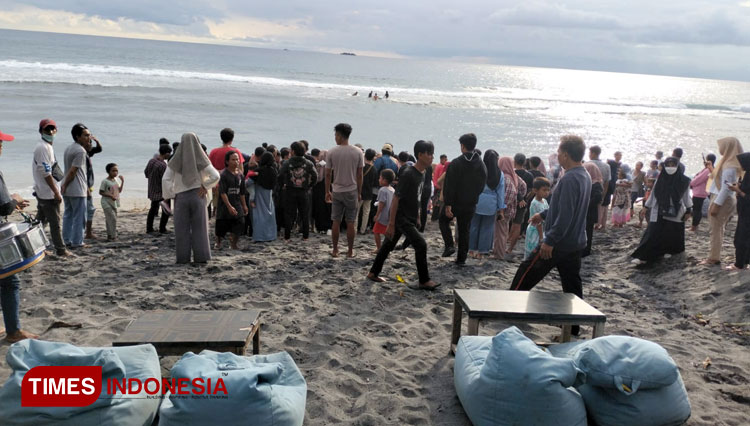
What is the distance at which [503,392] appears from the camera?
289cm

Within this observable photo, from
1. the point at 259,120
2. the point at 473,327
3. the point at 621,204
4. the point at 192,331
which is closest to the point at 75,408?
the point at 192,331

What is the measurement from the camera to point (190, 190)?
611 cm

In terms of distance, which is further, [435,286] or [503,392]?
[435,286]

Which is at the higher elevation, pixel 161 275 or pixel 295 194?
pixel 295 194

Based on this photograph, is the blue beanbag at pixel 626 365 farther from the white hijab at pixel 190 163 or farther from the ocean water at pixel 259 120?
the ocean water at pixel 259 120

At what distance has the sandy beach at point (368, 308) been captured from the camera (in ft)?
11.8

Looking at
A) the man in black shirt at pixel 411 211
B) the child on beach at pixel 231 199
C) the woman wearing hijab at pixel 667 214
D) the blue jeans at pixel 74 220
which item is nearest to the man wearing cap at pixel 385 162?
the child on beach at pixel 231 199

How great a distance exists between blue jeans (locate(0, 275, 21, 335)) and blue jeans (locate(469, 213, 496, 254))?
547 centimetres

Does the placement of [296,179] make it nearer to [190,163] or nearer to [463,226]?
[190,163]

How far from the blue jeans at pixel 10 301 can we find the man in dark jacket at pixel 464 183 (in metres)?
4.62

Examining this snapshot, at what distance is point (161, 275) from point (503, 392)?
4393 mm

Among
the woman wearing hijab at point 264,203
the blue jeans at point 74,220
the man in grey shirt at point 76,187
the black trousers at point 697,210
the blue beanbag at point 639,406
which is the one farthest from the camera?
the black trousers at point 697,210

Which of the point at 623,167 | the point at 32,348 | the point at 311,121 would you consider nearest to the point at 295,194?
the point at 32,348

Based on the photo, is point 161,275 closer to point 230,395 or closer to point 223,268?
point 223,268
